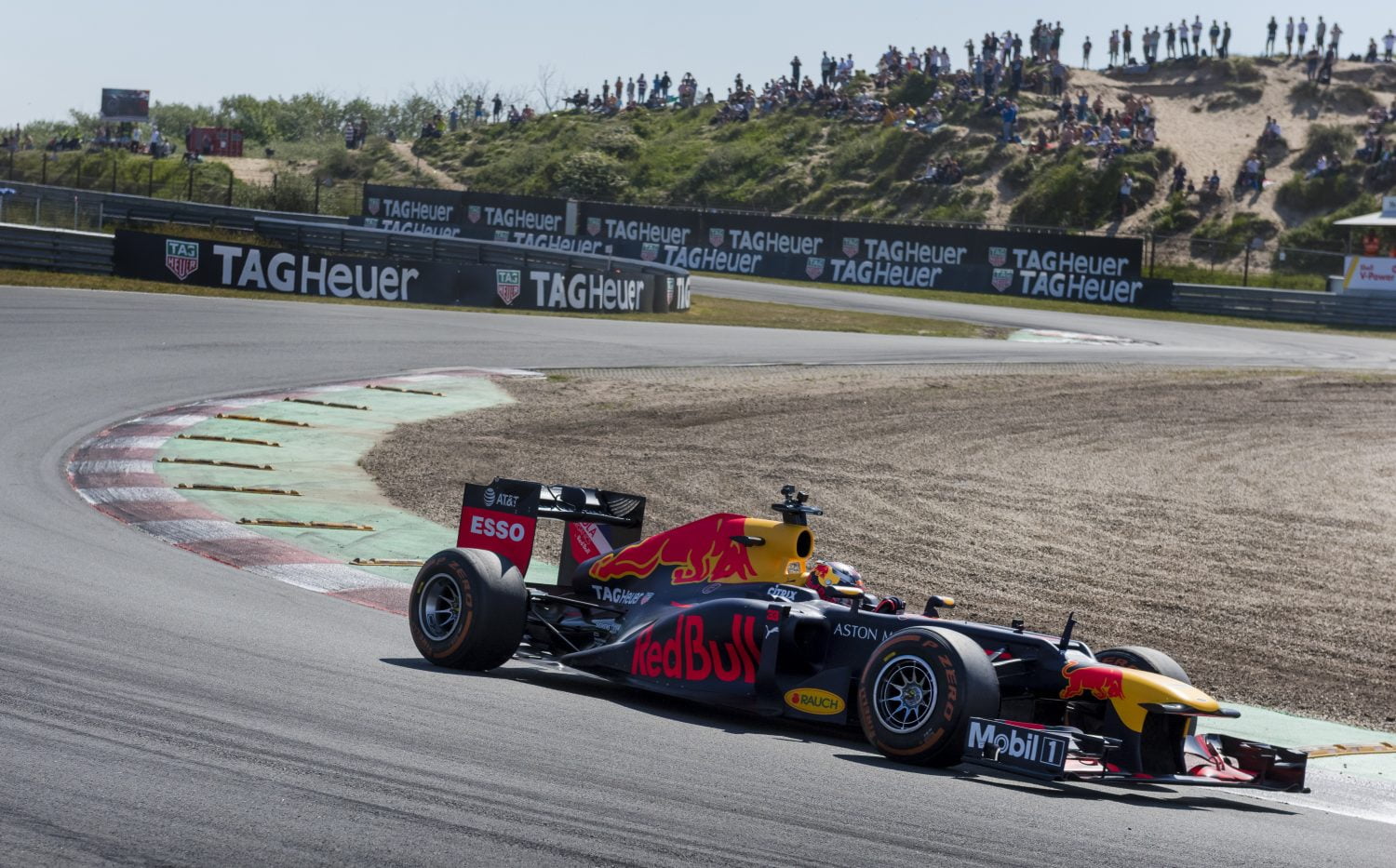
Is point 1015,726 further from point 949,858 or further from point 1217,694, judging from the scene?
point 1217,694

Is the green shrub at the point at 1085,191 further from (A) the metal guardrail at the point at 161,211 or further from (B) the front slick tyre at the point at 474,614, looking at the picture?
(B) the front slick tyre at the point at 474,614

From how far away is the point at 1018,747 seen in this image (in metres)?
5.67

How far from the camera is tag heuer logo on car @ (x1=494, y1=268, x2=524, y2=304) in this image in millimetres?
30981

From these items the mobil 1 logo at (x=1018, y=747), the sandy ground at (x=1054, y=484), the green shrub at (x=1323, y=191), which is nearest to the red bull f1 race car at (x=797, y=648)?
the mobil 1 logo at (x=1018, y=747)

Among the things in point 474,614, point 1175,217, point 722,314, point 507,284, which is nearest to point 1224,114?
point 1175,217

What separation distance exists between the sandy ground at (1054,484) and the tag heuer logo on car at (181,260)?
33.3ft

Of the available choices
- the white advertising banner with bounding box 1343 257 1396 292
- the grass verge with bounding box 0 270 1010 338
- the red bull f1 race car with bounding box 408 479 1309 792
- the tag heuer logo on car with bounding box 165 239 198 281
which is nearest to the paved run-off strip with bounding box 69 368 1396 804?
the red bull f1 race car with bounding box 408 479 1309 792

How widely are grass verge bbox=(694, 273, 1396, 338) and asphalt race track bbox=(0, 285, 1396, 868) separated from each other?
34.4m

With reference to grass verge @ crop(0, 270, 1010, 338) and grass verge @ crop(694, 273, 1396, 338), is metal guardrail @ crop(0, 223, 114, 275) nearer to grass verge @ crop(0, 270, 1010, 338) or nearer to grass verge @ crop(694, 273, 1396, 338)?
grass verge @ crop(0, 270, 1010, 338)

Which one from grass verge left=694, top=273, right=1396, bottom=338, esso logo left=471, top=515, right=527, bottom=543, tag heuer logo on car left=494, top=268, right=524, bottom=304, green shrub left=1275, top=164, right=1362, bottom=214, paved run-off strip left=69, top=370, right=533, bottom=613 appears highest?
green shrub left=1275, top=164, right=1362, bottom=214

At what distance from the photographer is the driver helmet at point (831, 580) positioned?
702 cm

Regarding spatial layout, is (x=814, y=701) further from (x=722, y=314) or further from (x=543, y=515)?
(x=722, y=314)

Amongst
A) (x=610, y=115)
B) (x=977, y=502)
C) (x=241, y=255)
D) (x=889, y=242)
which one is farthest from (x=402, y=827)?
(x=610, y=115)

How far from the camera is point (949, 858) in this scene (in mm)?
4621
